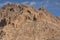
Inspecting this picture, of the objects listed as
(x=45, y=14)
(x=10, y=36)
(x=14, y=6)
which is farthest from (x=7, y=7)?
(x=10, y=36)

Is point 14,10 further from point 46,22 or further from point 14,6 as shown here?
point 46,22

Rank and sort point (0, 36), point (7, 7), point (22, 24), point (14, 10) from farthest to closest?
point (7, 7) → point (14, 10) → point (22, 24) → point (0, 36)

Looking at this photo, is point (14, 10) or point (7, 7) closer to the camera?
point (14, 10)

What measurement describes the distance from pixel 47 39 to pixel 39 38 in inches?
108

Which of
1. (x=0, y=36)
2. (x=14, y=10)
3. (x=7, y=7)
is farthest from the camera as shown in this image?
(x=7, y=7)

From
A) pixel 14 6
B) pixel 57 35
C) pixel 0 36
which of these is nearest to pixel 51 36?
pixel 57 35

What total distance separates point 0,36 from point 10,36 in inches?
136

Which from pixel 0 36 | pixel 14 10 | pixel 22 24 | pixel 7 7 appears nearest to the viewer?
pixel 0 36

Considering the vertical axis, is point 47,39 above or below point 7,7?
below

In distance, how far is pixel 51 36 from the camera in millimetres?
87062

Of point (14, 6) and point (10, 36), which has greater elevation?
point (14, 6)

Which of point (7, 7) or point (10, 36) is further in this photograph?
point (7, 7)

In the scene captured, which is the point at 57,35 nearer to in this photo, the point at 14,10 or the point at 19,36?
the point at 19,36

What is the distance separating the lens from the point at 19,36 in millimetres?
84875
